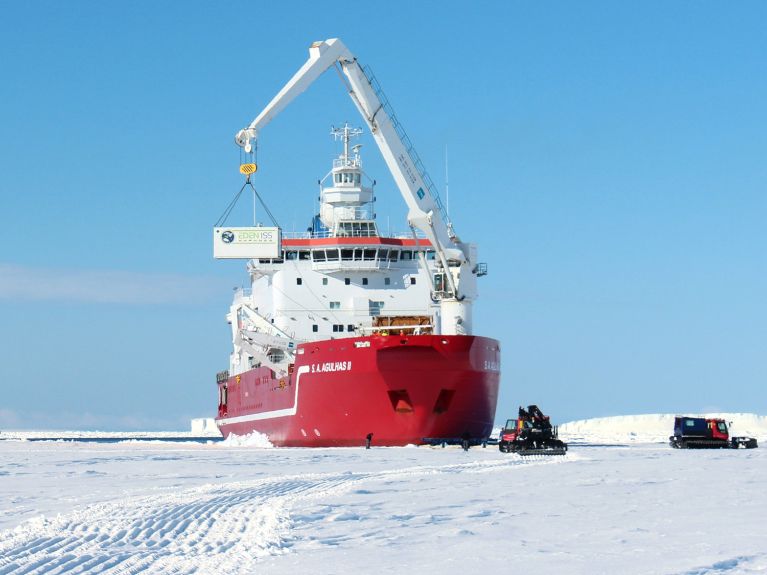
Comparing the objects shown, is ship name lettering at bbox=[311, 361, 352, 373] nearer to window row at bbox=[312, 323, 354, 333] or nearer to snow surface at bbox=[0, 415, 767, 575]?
window row at bbox=[312, 323, 354, 333]

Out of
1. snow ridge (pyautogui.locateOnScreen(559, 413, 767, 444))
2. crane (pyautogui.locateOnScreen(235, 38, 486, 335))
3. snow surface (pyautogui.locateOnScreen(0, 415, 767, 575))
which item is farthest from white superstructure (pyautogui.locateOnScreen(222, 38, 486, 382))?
snow ridge (pyautogui.locateOnScreen(559, 413, 767, 444))

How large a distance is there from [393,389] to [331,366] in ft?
8.15

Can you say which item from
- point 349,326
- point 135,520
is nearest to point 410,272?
point 349,326

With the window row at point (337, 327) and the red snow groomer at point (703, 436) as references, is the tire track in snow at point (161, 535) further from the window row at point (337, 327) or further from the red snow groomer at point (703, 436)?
the window row at point (337, 327)

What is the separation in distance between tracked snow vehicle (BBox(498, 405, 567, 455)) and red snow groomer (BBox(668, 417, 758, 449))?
5121 mm

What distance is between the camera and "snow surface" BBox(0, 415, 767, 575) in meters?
9.80

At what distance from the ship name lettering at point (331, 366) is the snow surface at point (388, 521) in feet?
46.2

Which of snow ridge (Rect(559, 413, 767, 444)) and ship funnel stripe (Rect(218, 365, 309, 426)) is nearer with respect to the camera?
ship funnel stripe (Rect(218, 365, 309, 426))

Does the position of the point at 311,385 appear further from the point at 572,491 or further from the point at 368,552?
the point at 368,552

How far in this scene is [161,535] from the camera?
11812mm

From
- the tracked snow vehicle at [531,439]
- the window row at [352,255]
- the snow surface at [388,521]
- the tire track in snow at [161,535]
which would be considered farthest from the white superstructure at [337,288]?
the tire track in snow at [161,535]

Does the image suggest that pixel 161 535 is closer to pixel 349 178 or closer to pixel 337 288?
pixel 337 288

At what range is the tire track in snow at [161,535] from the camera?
32.0 ft

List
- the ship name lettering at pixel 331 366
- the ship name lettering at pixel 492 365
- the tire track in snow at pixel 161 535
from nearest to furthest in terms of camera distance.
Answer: the tire track in snow at pixel 161 535, the ship name lettering at pixel 331 366, the ship name lettering at pixel 492 365
